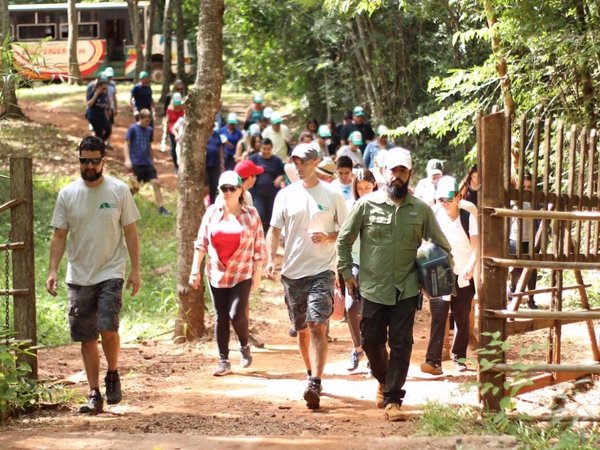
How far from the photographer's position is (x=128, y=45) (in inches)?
1531

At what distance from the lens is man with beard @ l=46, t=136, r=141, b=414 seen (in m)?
8.03

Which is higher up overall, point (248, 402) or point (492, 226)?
point (492, 226)

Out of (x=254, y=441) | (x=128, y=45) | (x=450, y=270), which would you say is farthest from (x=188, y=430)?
(x=128, y=45)

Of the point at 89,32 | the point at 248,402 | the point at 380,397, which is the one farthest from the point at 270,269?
the point at 89,32

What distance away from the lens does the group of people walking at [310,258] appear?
25.3 feet

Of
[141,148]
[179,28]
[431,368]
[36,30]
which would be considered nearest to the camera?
[431,368]

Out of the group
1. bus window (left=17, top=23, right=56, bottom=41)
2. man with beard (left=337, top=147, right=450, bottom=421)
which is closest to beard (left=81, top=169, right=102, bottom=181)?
man with beard (left=337, top=147, right=450, bottom=421)

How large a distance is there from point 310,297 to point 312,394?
2.70 ft

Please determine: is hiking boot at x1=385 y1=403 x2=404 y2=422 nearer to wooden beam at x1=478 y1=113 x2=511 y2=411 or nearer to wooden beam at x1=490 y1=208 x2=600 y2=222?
wooden beam at x1=478 y1=113 x2=511 y2=411

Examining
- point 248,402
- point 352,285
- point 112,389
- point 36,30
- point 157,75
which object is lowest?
point 248,402

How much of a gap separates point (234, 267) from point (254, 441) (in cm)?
350

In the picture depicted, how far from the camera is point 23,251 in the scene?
8242 mm

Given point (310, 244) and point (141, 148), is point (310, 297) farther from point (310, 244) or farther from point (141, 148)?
point (141, 148)

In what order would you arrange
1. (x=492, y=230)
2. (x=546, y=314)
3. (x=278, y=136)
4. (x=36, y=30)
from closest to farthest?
(x=546, y=314) → (x=492, y=230) → (x=278, y=136) → (x=36, y=30)
